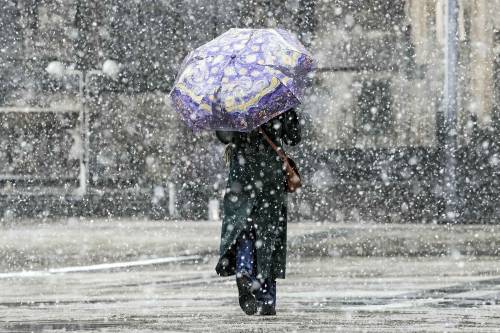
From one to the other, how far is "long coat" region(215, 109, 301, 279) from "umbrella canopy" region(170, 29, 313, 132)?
0.25m

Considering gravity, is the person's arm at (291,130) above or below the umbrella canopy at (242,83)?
below

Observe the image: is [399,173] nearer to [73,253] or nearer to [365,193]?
[365,193]

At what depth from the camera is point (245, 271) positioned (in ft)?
29.1

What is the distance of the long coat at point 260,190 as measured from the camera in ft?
29.5

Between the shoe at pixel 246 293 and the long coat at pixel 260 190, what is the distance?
0.11m

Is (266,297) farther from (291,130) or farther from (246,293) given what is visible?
(291,130)

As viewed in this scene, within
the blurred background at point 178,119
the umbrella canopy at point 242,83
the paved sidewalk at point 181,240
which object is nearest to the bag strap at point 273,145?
the umbrella canopy at point 242,83

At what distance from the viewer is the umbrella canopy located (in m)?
8.70

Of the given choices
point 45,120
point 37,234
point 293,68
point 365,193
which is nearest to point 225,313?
point 293,68

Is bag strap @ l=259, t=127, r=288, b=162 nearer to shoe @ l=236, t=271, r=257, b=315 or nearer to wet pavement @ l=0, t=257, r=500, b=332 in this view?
shoe @ l=236, t=271, r=257, b=315

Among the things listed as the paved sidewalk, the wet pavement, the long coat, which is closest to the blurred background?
the paved sidewalk

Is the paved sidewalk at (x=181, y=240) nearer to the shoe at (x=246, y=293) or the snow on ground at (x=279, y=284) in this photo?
the snow on ground at (x=279, y=284)

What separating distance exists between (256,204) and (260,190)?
0.29ft

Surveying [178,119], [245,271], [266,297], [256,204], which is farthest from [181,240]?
[245,271]
